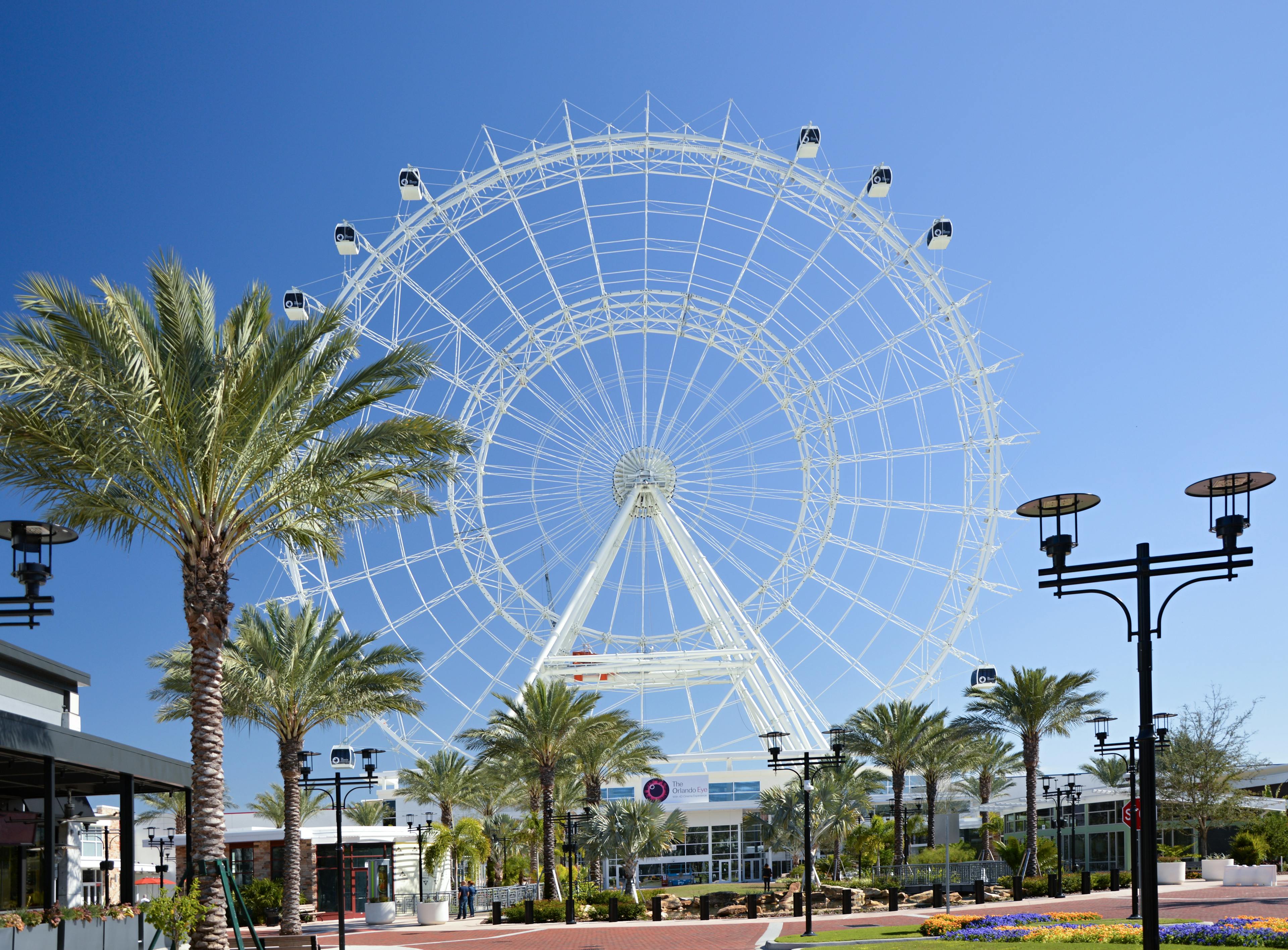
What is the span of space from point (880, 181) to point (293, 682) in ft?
88.2

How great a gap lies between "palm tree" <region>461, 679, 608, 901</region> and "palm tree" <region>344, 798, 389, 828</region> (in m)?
27.1

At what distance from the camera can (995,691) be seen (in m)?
44.3

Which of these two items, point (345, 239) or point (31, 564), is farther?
point (345, 239)

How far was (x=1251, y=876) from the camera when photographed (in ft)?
130

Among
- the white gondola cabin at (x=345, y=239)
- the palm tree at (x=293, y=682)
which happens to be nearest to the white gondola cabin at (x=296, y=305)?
the white gondola cabin at (x=345, y=239)

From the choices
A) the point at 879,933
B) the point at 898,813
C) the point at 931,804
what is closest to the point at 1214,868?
the point at 898,813

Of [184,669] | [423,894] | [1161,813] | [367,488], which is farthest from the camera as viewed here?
[1161,813]

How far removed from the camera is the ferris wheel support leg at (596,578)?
45.1 m

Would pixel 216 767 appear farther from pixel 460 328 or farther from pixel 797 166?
pixel 797 166

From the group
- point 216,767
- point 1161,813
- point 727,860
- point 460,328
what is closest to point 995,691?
point 1161,813

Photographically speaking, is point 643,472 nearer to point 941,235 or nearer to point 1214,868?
point 941,235

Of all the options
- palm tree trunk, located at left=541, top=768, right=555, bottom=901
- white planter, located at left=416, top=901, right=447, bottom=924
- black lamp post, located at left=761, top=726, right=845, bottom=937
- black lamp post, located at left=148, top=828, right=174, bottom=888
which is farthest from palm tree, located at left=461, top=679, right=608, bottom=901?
black lamp post, located at left=148, top=828, right=174, bottom=888

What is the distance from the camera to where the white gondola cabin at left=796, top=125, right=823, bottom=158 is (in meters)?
43.3

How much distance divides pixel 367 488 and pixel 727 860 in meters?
53.9
